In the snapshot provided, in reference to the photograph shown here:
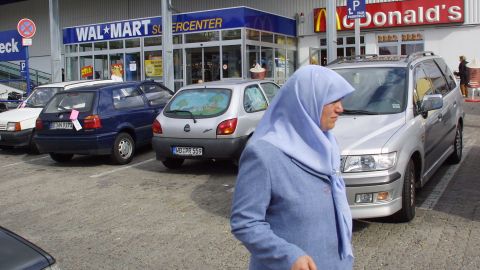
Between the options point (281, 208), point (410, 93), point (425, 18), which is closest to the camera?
point (281, 208)

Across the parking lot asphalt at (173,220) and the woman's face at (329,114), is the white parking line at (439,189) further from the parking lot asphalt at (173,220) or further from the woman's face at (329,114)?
the woman's face at (329,114)

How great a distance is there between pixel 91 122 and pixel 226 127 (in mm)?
2914

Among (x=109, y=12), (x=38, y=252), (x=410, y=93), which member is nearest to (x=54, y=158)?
(x=410, y=93)

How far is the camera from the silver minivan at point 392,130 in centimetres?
511

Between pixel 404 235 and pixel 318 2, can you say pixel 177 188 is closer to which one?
pixel 404 235

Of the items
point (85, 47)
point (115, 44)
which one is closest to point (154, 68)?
point (115, 44)

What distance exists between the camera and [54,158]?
11031mm

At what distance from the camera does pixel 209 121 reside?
855 centimetres

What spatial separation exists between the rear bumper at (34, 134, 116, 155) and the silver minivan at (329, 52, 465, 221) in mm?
4894

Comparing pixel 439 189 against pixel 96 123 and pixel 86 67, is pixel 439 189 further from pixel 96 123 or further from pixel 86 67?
pixel 86 67

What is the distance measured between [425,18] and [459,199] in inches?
651

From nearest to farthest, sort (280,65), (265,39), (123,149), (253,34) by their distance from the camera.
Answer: (123,149)
(253,34)
(265,39)
(280,65)

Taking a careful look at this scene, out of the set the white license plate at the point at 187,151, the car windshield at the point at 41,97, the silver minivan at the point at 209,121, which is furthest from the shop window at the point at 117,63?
the white license plate at the point at 187,151

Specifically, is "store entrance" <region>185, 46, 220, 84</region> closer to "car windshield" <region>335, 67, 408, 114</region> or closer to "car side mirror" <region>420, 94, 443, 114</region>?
"car windshield" <region>335, 67, 408, 114</region>
